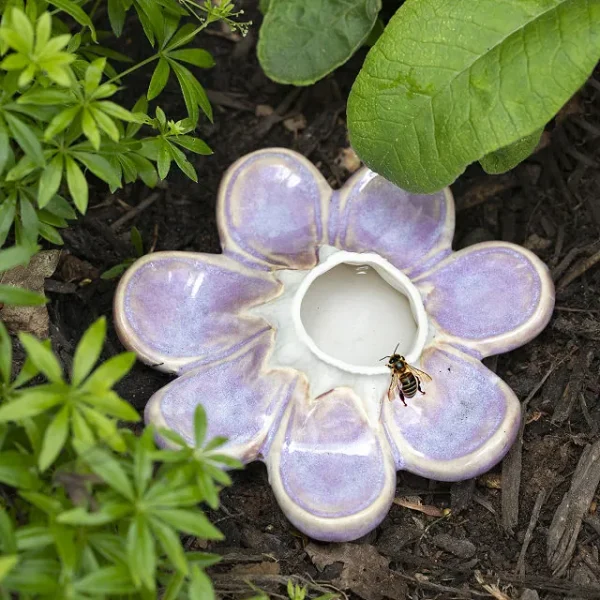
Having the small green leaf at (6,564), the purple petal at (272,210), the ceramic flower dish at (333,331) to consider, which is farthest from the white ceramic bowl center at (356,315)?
the small green leaf at (6,564)

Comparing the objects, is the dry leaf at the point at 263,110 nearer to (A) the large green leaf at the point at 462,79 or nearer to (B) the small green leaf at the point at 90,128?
(A) the large green leaf at the point at 462,79

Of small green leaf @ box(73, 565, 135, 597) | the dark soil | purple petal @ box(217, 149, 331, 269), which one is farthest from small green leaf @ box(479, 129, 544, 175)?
small green leaf @ box(73, 565, 135, 597)

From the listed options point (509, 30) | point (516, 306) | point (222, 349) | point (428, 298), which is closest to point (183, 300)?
point (222, 349)

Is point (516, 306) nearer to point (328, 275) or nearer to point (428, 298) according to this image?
point (428, 298)

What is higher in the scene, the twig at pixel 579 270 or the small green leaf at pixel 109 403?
the small green leaf at pixel 109 403

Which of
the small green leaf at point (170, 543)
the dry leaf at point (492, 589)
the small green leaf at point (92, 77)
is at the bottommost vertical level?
the dry leaf at point (492, 589)

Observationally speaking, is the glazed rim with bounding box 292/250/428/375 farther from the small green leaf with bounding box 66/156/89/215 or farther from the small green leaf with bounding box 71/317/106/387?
the small green leaf with bounding box 71/317/106/387
